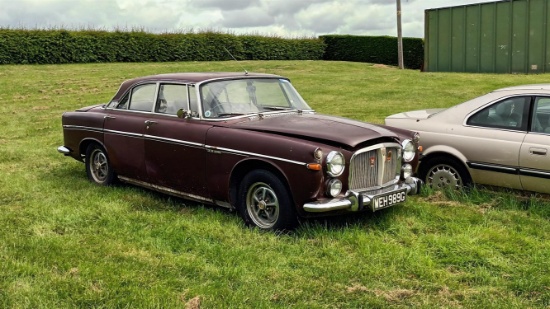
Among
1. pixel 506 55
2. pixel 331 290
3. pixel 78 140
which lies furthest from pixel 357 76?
pixel 331 290

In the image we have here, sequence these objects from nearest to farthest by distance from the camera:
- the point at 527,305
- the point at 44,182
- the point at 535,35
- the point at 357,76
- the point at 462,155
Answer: the point at 527,305, the point at 462,155, the point at 44,182, the point at 535,35, the point at 357,76

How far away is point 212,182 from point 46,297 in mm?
2182

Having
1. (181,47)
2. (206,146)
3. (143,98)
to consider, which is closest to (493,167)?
(206,146)

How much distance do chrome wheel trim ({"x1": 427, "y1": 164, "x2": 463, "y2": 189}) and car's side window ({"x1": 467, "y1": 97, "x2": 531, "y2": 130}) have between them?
59cm

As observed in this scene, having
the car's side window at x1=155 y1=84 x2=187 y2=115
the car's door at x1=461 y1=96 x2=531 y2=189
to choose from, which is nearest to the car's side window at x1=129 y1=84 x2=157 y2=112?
the car's side window at x1=155 y1=84 x2=187 y2=115

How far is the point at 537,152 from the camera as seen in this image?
5.80m

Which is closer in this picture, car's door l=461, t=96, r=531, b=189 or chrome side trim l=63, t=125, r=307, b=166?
chrome side trim l=63, t=125, r=307, b=166

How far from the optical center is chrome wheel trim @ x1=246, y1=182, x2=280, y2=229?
5.36 meters

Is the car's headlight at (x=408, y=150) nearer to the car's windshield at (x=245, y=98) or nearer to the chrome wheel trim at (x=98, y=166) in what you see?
the car's windshield at (x=245, y=98)

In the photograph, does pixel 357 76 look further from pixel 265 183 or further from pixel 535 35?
pixel 265 183

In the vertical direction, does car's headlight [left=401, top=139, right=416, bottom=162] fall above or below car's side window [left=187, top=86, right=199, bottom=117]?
below

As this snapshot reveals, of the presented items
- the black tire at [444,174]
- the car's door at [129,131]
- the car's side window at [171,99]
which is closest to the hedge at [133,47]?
the car's door at [129,131]

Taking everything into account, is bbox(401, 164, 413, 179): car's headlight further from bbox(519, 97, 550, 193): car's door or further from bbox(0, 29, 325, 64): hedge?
bbox(0, 29, 325, 64): hedge

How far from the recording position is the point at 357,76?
22.0 meters
